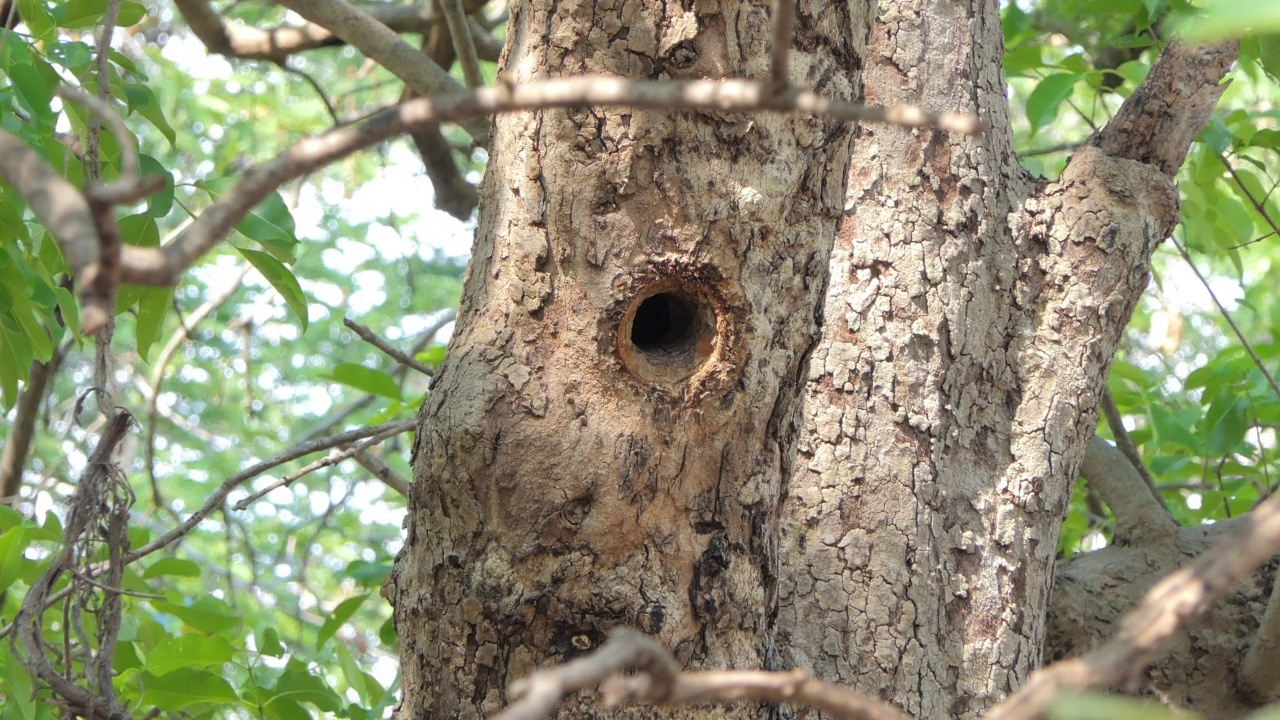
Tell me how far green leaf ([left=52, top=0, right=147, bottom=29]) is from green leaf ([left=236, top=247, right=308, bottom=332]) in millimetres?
551

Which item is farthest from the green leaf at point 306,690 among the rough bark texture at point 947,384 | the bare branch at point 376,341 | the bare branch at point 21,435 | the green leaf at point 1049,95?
the green leaf at point 1049,95

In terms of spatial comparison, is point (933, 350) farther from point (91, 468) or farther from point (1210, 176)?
point (91, 468)

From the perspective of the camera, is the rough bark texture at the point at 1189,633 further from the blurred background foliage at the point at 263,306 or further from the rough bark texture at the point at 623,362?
the rough bark texture at the point at 623,362

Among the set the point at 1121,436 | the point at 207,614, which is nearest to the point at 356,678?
the point at 207,614

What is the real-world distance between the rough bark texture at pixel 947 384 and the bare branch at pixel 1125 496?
25.2 inches

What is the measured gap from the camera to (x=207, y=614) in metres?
2.36

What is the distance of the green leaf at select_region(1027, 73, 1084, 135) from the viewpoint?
2.59m

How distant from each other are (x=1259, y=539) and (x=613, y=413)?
877 mm

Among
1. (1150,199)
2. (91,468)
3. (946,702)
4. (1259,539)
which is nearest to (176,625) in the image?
(91,468)

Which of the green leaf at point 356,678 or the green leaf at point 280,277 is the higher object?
the green leaf at point 280,277

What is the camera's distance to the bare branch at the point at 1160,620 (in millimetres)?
593

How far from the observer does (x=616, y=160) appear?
1.34 m

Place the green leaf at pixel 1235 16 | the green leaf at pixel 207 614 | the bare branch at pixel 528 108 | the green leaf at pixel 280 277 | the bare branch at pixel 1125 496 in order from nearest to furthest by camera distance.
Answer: the green leaf at pixel 1235 16 → the bare branch at pixel 528 108 → the green leaf at pixel 280 277 → the green leaf at pixel 207 614 → the bare branch at pixel 1125 496

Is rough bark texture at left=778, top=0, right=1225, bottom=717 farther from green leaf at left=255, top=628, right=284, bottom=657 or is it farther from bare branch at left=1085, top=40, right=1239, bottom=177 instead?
green leaf at left=255, top=628, right=284, bottom=657
